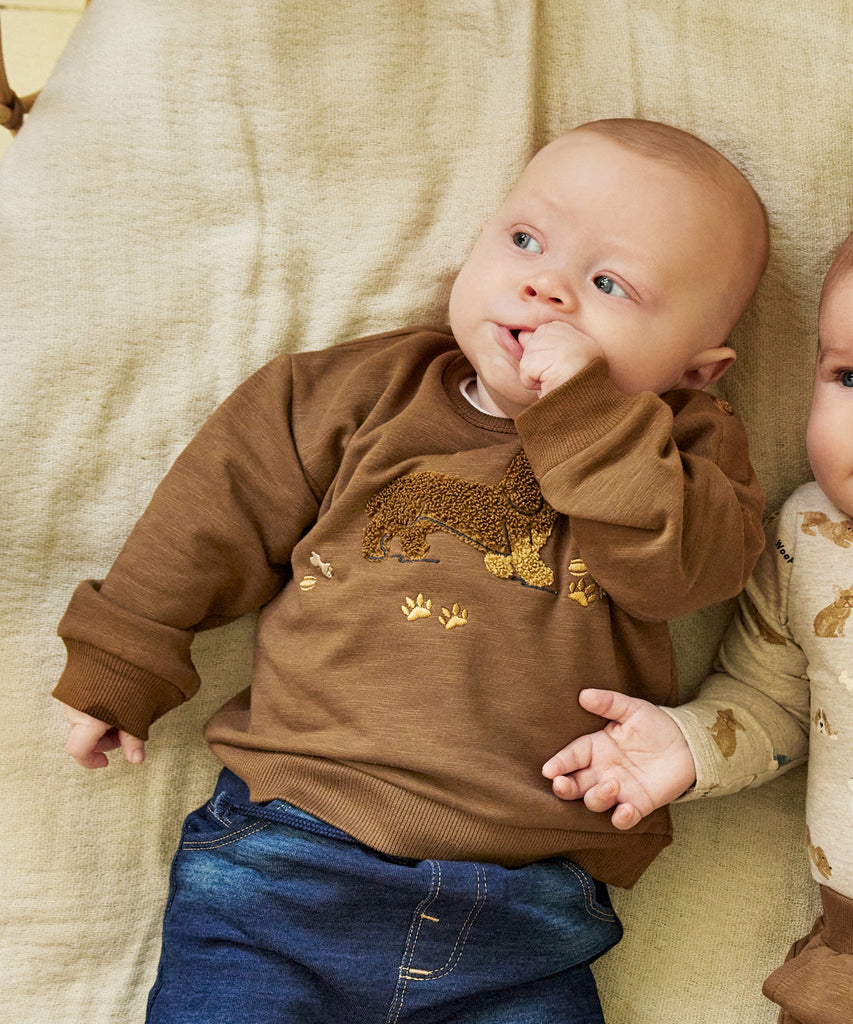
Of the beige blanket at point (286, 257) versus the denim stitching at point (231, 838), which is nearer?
the denim stitching at point (231, 838)

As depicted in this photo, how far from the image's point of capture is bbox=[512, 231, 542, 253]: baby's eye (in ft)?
3.58

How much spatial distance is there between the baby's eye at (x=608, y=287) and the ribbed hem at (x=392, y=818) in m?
0.56

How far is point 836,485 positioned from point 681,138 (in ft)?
1.40

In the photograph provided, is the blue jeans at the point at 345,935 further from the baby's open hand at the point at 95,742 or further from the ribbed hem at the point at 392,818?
the baby's open hand at the point at 95,742

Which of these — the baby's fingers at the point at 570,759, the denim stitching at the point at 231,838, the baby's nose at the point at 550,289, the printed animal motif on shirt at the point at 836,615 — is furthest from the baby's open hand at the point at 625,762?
the baby's nose at the point at 550,289

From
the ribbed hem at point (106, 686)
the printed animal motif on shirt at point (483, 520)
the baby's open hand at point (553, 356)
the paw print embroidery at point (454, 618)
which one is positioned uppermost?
the baby's open hand at point (553, 356)

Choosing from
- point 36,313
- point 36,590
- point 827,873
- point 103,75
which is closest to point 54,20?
point 103,75

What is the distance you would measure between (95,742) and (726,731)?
2.32 feet

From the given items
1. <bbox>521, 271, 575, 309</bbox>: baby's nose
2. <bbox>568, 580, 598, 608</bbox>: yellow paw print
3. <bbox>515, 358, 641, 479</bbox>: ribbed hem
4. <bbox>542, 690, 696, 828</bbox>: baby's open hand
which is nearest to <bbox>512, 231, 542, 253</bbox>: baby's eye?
<bbox>521, 271, 575, 309</bbox>: baby's nose

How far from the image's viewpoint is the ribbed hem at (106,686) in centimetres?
106

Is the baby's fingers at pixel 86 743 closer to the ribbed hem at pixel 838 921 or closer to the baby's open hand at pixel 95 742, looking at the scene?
the baby's open hand at pixel 95 742

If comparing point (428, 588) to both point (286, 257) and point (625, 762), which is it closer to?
point (625, 762)

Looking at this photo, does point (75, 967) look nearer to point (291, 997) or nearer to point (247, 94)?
point (291, 997)

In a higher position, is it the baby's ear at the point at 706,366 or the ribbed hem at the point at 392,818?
the baby's ear at the point at 706,366
